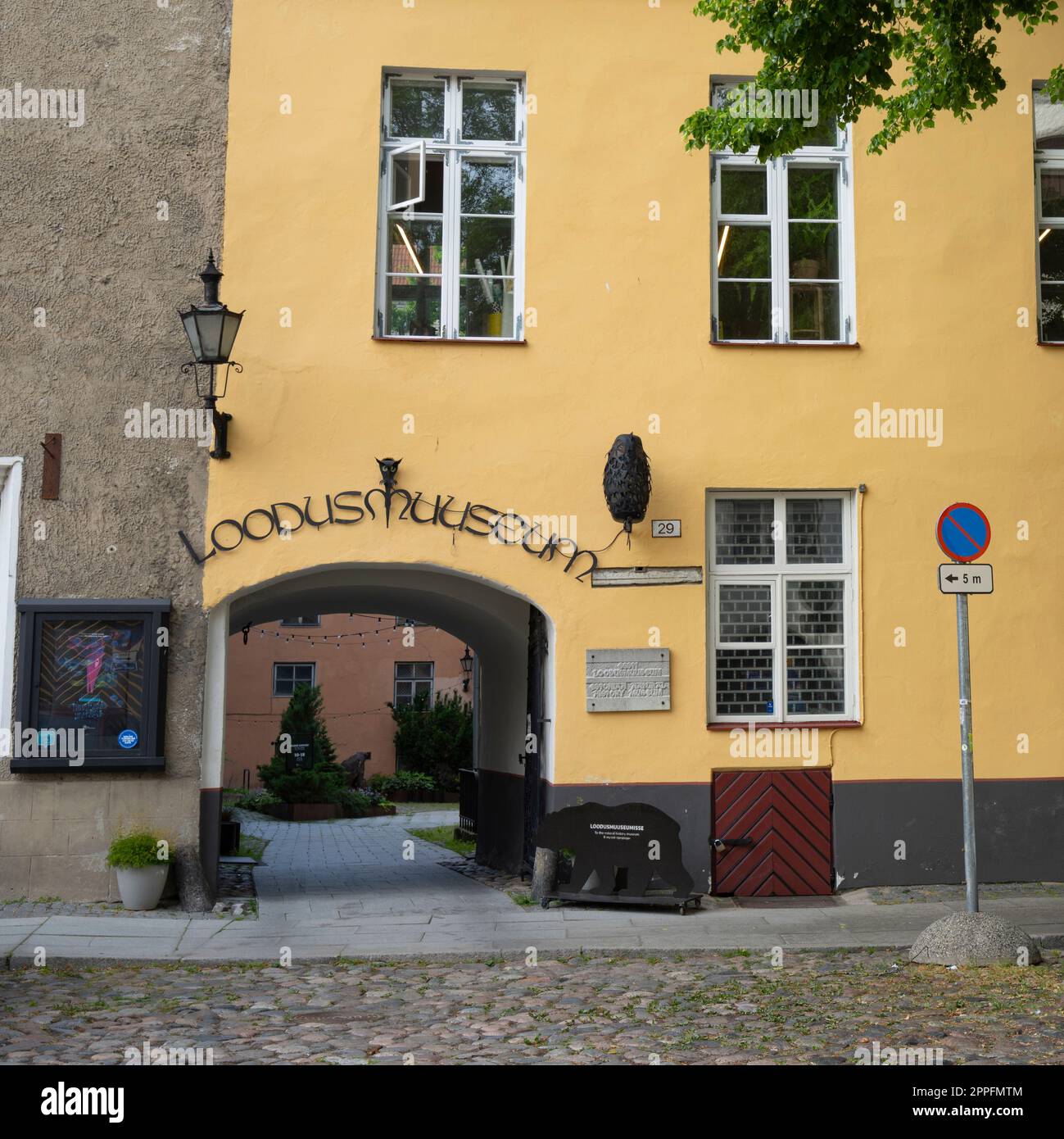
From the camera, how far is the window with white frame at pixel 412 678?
38.4 meters

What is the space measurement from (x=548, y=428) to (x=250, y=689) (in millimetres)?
27068

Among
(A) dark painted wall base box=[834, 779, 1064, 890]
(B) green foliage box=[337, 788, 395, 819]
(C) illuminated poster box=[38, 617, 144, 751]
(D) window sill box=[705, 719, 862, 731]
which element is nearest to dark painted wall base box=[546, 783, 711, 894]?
(D) window sill box=[705, 719, 862, 731]

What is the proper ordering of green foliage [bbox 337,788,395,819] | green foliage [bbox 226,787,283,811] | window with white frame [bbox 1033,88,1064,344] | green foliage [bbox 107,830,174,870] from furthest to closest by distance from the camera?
green foliage [bbox 226,787,283,811] → green foliage [bbox 337,788,395,819] → window with white frame [bbox 1033,88,1064,344] → green foliage [bbox 107,830,174,870]

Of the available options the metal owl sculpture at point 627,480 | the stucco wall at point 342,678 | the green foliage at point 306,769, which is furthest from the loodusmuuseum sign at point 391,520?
the stucco wall at point 342,678

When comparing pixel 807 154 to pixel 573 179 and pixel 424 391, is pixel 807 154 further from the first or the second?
pixel 424 391

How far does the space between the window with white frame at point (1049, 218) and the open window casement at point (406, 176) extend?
17.5ft

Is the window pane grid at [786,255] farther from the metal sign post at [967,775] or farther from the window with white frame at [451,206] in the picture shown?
the metal sign post at [967,775]

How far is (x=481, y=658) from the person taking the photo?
16.0m

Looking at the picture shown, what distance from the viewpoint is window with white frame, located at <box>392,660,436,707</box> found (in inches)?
1511

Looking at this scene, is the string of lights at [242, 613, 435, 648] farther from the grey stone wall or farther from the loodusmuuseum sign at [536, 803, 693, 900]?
the loodusmuuseum sign at [536, 803, 693, 900]

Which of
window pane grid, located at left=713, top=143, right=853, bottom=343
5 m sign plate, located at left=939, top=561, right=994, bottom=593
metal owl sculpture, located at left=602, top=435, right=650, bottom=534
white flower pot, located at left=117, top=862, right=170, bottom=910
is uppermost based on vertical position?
window pane grid, located at left=713, top=143, right=853, bottom=343

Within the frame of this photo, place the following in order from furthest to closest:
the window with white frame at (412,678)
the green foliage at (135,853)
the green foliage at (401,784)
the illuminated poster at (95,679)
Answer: the window with white frame at (412,678) < the green foliage at (401,784) < the illuminated poster at (95,679) < the green foliage at (135,853)

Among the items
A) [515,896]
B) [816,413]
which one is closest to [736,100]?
[816,413]

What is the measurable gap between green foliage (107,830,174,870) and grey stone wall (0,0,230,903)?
0.84 feet
